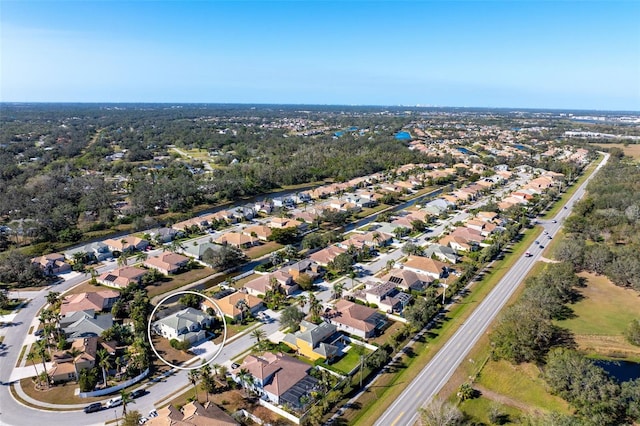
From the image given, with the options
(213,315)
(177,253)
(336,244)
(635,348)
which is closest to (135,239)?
(177,253)

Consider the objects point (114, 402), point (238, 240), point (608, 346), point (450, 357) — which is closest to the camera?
point (114, 402)

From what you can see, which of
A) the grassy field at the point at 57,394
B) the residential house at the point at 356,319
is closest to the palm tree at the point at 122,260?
the grassy field at the point at 57,394

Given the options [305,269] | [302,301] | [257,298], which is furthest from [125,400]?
[305,269]

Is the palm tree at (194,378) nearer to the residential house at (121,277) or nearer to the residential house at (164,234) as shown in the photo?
the residential house at (121,277)

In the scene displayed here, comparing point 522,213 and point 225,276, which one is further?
point 522,213

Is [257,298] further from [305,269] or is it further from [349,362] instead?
[349,362]

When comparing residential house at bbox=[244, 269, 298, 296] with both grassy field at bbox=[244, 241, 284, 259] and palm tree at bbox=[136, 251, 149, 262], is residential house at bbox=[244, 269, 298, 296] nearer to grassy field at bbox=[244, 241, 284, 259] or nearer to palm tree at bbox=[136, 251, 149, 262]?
grassy field at bbox=[244, 241, 284, 259]

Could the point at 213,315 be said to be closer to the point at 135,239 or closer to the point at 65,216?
the point at 135,239
